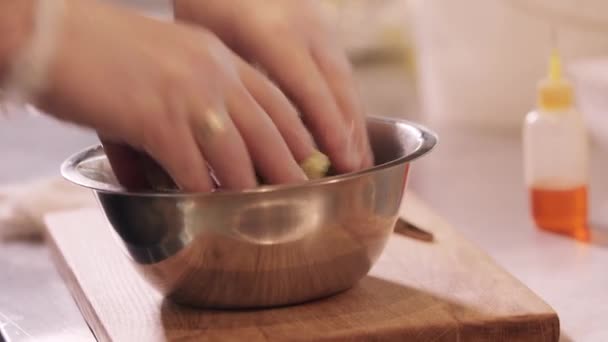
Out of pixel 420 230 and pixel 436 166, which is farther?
pixel 436 166

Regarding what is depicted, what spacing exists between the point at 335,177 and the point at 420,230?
0.94 ft

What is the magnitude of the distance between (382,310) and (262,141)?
185 mm

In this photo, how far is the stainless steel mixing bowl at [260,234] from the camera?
71cm

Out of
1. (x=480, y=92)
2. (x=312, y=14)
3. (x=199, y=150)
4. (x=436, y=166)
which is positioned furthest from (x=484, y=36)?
(x=199, y=150)

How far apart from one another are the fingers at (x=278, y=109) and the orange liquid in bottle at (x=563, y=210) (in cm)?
42

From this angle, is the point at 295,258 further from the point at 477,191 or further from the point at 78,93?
the point at 477,191

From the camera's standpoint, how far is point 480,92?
1500 mm

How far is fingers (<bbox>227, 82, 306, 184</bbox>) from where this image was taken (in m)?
0.65

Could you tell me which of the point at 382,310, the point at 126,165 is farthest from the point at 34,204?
the point at 382,310

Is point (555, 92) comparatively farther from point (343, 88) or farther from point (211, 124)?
point (211, 124)

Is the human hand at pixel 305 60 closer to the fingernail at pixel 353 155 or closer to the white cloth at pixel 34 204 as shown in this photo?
the fingernail at pixel 353 155

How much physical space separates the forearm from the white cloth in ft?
2.00

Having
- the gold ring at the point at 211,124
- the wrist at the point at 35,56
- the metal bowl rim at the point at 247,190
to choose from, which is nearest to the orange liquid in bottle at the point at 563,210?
the metal bowl rim at the point at 247,190

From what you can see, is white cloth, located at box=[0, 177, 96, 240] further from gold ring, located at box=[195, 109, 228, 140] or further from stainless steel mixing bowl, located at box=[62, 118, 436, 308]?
gold ring, located at box=[195, 109, 228, 140]
